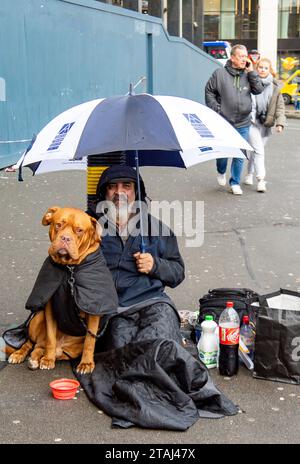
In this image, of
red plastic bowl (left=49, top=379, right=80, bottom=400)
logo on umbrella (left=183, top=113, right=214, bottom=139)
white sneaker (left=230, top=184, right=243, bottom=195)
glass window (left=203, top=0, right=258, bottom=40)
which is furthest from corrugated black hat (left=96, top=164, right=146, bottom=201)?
glass window (left=203, top=0, right=258, bottom=40)

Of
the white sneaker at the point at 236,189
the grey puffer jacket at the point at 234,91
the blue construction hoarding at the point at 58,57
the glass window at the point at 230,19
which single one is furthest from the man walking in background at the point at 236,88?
the glass window at the point at 230,19

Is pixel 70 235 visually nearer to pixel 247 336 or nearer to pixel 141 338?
pixel 141 338

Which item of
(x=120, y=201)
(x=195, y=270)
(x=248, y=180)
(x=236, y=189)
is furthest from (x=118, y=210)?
(x=248, y=180)

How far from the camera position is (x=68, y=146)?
3787mm

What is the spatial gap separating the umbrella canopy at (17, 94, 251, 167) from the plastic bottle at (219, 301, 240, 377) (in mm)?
1017

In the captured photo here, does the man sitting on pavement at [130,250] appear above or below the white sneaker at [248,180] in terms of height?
above

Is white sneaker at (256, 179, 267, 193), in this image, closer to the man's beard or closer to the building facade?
the man's beard

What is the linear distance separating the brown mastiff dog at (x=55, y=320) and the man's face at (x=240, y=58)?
5.55 m

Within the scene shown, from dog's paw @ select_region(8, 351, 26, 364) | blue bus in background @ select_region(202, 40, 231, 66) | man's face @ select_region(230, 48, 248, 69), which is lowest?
dog's paw @ select_region(8, 351, 26, 364)

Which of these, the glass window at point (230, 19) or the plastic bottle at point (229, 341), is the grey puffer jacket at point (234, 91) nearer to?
the plastic bottle at point (229, 341)

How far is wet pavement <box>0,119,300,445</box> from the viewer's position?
3.43 metres

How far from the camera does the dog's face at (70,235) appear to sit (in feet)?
12.3

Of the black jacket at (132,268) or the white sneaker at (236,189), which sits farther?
the white sneaker at (236,189)

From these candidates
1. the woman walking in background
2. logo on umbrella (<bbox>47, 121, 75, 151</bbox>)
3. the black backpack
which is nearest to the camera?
logo on umbrella (<bbox>47, 121, 75, 151</bbox>)
